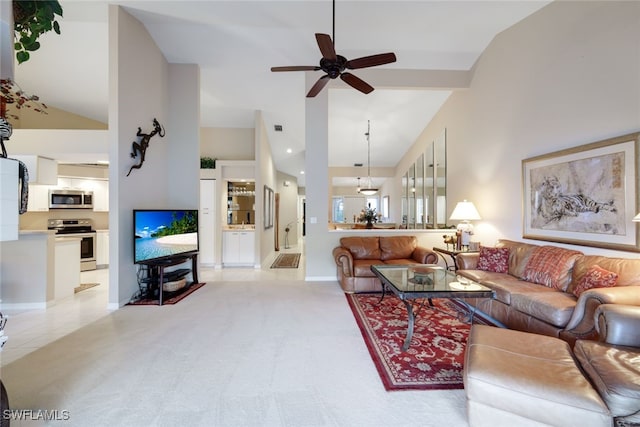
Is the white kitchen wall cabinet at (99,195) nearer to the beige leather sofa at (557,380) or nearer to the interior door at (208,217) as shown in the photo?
the interior door at (208,217)

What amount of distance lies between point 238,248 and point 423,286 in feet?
15.4

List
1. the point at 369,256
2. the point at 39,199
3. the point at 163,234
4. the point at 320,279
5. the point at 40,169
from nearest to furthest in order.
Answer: the point at 163,234, the point at 40,169, the point at 369,256, the point at 320,279, the point at 39,199

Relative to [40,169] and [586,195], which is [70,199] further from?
[586,195]

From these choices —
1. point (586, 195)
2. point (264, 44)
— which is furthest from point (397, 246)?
point (264, 44)

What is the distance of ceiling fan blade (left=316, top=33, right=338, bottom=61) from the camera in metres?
2.35

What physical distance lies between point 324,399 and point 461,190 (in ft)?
15.6

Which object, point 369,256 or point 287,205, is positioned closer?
point 369,256

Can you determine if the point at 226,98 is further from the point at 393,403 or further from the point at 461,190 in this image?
the point at 393,403

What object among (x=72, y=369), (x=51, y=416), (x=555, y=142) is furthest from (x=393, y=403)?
(x=555, y=142)

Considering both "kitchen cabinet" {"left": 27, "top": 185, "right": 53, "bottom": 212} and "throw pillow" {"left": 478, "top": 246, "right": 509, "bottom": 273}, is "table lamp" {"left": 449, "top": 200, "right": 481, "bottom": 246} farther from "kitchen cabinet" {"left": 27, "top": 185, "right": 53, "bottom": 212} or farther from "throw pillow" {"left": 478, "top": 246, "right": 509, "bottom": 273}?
"kitchen cabinet" {"left": 27, "top": 185, "right": 53, "bottom": 212}

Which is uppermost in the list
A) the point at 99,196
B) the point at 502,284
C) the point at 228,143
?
the point at 228,143

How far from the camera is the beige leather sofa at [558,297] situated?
2025 millimetres

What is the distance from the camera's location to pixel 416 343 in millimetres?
2422

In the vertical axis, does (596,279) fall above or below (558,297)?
above
